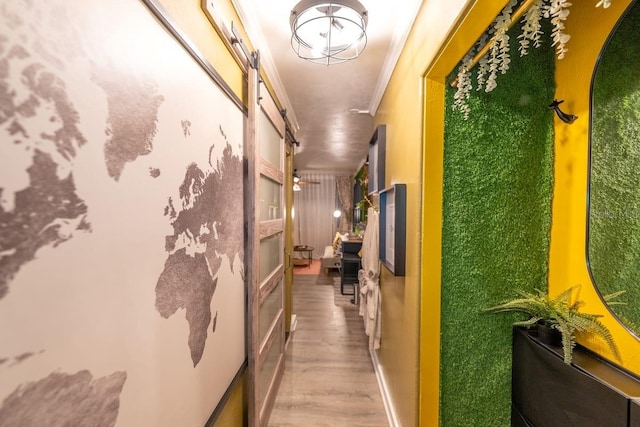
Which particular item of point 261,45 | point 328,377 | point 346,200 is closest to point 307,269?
point 346,200

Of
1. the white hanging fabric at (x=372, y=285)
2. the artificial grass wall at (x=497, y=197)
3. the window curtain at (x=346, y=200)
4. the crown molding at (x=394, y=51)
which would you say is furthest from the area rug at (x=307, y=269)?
the artificial grass wall at (x=497, y=197)

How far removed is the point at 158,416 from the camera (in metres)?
0.72

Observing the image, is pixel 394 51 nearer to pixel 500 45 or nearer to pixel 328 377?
pixel 500 45

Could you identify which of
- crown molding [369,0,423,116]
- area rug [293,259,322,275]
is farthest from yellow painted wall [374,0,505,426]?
area rug [293,259,322,275]

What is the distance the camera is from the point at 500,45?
106 cm

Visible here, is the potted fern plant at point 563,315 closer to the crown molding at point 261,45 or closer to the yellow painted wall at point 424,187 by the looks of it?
the yellow painted wall at point 424,187

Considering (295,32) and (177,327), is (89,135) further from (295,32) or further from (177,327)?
(295,32)

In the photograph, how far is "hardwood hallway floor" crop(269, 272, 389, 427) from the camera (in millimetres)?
1905

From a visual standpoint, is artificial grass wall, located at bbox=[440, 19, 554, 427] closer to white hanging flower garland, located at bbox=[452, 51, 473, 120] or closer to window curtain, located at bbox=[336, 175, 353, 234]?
white hanging flower garland, located at bbox=[452, 51, 473, 120]

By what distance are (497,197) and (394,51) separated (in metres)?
1.13

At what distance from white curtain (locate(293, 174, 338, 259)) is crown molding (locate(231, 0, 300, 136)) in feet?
18.1

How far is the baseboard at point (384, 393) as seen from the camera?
1.78 meters

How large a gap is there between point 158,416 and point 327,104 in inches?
100

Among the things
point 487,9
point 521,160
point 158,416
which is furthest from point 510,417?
point 487,9
